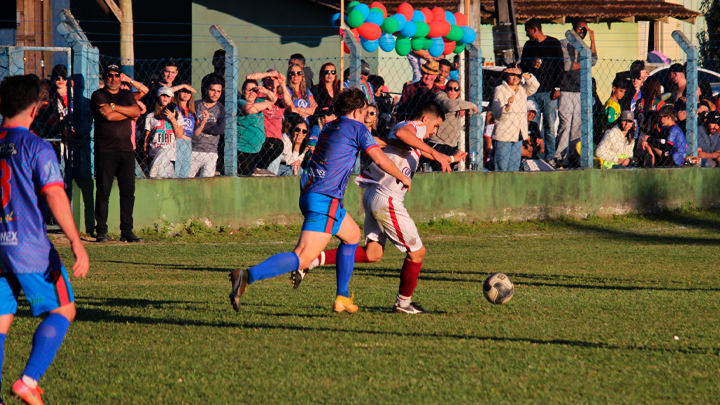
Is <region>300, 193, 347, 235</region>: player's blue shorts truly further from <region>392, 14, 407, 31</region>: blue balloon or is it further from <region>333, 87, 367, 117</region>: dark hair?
<region>392, 14, 407, 31</region>: blue balloon

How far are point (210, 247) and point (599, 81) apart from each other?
37.2 ft

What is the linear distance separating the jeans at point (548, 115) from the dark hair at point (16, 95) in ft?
37.4

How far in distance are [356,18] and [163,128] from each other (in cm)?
466

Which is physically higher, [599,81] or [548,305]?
[599,81]

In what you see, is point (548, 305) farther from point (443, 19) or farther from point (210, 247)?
point (443, 19)

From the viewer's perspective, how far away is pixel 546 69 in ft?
47.5

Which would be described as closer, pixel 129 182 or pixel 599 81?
pixel 129 182

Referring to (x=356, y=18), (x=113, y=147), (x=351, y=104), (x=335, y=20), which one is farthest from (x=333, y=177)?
(x=335, y=20)

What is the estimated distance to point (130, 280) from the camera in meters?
8.59

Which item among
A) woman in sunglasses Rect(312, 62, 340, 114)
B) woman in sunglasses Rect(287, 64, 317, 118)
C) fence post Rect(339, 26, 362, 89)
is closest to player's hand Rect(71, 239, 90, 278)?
woman in sunglasses Rect(287, 64, 317, 118)

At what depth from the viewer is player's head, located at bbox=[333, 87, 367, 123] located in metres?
6.70

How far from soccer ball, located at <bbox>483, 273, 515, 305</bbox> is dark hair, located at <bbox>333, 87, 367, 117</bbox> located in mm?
1750

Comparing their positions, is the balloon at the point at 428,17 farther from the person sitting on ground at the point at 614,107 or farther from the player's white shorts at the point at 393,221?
the player's white shorts at the point at 393,221

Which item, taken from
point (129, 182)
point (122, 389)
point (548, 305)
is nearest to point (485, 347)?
point (548, 305)
